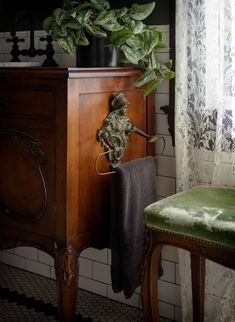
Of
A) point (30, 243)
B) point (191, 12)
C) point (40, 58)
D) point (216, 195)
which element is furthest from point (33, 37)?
point (216, 195)

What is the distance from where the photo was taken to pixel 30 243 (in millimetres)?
2133

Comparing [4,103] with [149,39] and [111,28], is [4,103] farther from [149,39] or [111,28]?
[149,39]

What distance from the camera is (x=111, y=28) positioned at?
2018mm

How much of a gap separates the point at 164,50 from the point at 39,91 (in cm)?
66

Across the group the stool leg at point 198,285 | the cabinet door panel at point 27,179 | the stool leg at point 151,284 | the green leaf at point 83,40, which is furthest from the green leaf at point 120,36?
the stool leg at point 198,285

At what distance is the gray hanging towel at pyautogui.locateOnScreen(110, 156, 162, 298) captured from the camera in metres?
2.07

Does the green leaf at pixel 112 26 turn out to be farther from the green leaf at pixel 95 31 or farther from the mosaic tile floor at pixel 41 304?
the mosaic tile floor at pixel 41 304

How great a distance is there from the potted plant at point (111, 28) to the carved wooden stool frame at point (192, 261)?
66 cm

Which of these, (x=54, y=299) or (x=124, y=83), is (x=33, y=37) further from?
(x=54, y=299)

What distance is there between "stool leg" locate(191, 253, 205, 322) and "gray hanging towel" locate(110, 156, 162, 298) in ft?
0.76

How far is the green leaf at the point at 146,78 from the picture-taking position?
2.10 meters

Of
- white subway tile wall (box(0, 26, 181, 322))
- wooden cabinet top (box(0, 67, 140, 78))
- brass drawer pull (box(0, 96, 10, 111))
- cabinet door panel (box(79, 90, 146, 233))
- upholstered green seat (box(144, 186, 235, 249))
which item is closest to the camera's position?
upholstered green seat (box(144, 186, 235, 249))

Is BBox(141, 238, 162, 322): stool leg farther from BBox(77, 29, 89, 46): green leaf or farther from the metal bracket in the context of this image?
BBox(77, 29, 89, 46): green leaf

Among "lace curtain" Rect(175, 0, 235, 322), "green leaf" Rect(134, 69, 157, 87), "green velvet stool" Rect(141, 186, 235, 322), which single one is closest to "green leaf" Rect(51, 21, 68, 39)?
"green leaf" Rect(134, 69, 157, 87)
